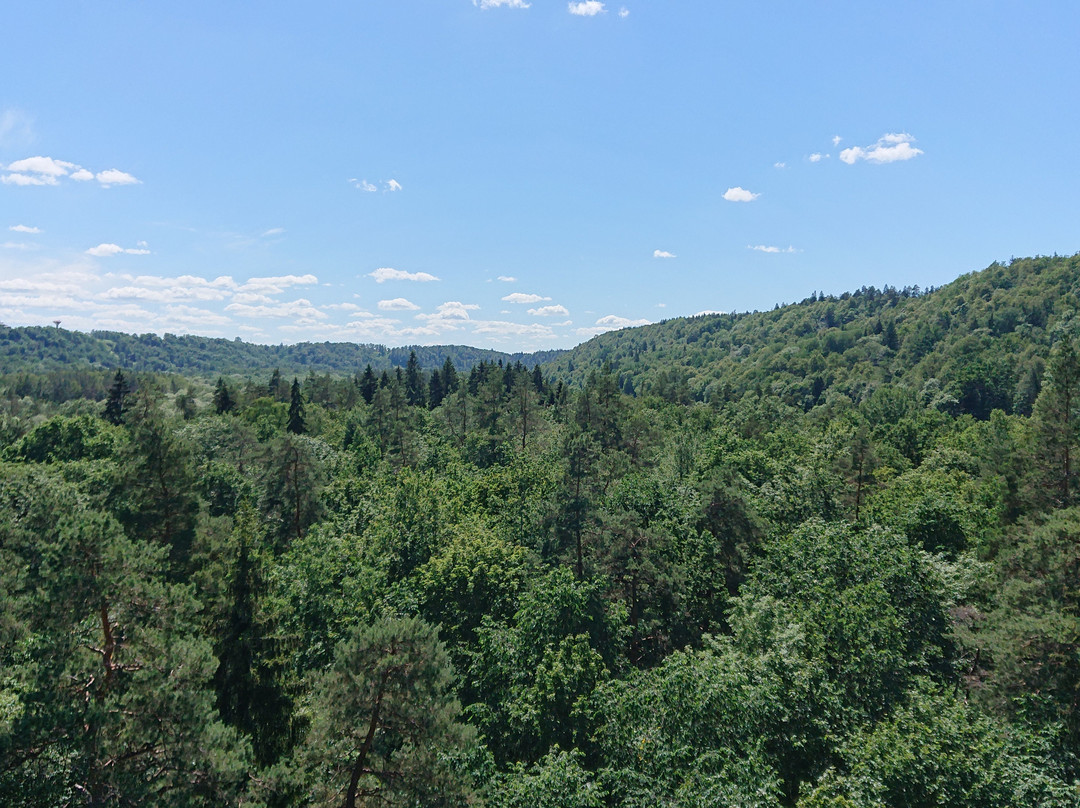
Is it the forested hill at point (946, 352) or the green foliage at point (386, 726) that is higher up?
→ the forested hill at point (946, 352)

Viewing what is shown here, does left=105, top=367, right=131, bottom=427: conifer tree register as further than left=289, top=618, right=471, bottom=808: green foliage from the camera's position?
Yes

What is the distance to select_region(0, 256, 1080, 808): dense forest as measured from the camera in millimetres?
11672

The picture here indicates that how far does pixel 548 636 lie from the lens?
Answer: 1912cm

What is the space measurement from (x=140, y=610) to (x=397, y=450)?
41949 mm

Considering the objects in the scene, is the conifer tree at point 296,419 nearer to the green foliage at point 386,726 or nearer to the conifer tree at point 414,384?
the conifer tree at point 414,384

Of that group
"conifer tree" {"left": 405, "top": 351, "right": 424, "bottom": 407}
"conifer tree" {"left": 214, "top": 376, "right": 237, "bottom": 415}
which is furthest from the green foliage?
"conifer tree" {"left": 405, "top": 351, "right": 424, "bottom": 407}

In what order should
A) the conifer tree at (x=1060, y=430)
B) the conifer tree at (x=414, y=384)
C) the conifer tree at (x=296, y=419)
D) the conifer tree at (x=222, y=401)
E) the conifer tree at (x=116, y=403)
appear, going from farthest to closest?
the conifer tree at (x=414, y=384) → the conifer tree at (x=222, y=401) → the conifer tree at (x=296, y=419) → the conifer tree at (x=116, y=403) → the conifer tree at (x=1060, y=430)

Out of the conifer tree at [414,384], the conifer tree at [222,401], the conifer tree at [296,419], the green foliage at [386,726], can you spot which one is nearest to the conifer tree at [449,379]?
the conifer tree at [414,384]

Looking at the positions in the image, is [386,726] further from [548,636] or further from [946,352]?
[946,352]

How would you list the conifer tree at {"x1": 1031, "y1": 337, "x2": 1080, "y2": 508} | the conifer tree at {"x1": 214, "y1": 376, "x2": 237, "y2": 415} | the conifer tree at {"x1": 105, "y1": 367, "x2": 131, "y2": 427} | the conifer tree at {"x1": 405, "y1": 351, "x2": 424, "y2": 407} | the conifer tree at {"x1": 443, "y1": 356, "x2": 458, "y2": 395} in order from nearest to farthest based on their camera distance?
the conifer tree at {"x1": 1031, "y1": 337, "x2": 1080, "y2": 508} < the conifer tree at {"x1": 105, "y1": 367, "x2": 131, "y2": 427} < the conifer tree at {"x1": 214, "y1": 376, "x2": 237, "y2": 415} < the conifer tree at {"x1": 405, "y1": 351, "x2": 424, "y2": 407} < the conifer tree at {"x1": 443, "y1": 356, "x2": 458, "y2": 395}

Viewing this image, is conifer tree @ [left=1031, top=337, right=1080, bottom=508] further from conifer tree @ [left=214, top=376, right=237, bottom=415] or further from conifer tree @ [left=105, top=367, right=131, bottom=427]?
conifer tree @ [left=105, top=367, right=131, bottom=427]

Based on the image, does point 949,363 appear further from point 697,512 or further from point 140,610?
point 140,610

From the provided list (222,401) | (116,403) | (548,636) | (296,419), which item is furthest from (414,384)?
(548,636)

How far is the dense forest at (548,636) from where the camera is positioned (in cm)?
1167
